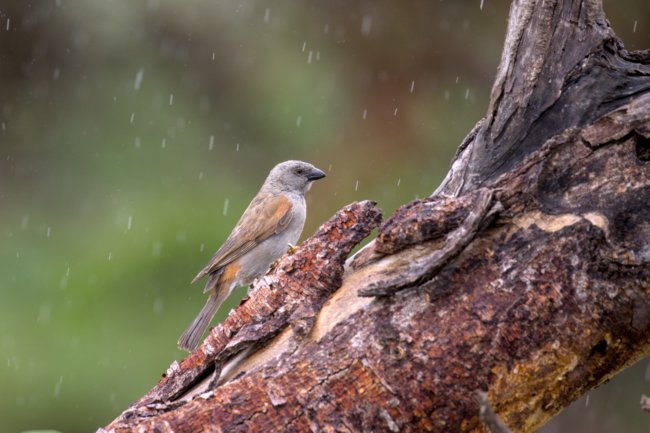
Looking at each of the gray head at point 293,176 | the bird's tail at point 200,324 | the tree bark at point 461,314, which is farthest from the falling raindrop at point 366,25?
the tree bark at point 461,314

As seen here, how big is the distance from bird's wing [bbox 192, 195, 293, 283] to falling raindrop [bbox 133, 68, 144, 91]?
111cm

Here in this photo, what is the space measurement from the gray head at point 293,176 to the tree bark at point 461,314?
11.1ft

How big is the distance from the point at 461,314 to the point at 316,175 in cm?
373

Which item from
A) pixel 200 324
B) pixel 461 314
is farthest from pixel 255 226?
pixel 461 314

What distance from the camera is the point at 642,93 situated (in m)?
2.49

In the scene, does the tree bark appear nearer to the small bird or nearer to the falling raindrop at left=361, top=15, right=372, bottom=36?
the small bird

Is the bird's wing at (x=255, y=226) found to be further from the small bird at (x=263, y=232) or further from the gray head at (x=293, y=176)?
the gray head at (x=293, y=176)

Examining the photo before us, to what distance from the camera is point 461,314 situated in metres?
2.20

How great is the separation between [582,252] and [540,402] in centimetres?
37

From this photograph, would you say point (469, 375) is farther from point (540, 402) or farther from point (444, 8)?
point (444, 8)

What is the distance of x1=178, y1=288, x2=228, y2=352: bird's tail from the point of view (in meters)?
4.55

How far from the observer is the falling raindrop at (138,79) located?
6.07m

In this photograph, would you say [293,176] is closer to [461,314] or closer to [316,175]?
[316,175]

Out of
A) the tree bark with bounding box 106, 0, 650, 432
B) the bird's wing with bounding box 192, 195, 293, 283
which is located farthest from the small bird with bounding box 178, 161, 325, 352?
the tree bark with bounding box 106, 0, 650, 432
